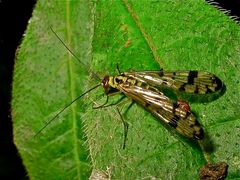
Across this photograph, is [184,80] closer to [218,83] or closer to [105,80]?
[218,83]

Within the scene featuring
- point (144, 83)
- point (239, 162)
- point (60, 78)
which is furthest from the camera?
point (60, 78)

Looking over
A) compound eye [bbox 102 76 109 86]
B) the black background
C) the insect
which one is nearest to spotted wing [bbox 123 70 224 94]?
the insect

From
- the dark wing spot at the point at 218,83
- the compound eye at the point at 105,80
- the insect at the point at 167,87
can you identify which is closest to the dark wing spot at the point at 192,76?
the insect at the point at 167,87

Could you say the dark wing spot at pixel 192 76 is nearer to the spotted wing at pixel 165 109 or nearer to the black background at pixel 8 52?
the spotted wing at pixel 165 109

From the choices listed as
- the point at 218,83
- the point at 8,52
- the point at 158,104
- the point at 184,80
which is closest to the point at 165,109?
the point at 158,104

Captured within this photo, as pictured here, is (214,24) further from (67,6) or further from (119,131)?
(67,6)

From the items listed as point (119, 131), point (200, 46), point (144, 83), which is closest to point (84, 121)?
point (119, 131)

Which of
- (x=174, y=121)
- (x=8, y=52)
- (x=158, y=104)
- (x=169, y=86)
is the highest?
(x=8, y=52)
